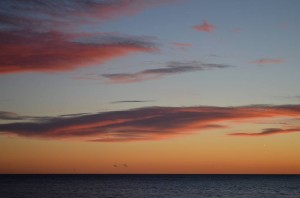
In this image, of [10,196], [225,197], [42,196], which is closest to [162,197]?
[225,197]

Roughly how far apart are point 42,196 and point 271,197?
43.3 meters

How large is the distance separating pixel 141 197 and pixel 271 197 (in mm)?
24693

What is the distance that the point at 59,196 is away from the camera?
7781 cm

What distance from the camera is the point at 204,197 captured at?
79.2m

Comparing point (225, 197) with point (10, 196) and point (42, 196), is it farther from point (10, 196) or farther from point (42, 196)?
point (10, 196)

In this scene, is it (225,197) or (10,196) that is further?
(225,197)

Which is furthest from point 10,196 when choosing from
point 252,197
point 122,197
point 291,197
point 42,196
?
point 291,197

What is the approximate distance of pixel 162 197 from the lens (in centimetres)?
7862

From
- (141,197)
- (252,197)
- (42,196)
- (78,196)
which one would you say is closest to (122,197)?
(141,197)

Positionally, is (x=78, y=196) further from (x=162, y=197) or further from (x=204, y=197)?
(x=204, y=197)

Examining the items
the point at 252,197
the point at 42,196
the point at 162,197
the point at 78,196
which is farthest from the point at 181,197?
the point at 42,196

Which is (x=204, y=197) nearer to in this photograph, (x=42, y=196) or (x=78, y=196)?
(x=78, y=196)

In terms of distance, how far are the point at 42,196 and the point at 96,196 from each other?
10.1m

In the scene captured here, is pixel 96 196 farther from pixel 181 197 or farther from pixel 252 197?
pixel 252 197
